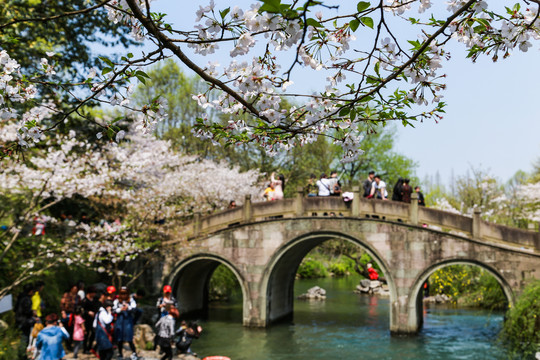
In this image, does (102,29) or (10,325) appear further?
(102,29)

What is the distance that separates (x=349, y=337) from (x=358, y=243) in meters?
3.29

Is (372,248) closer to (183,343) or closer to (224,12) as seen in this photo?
(183,343)

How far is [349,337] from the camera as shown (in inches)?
715

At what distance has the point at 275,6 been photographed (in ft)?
8.61

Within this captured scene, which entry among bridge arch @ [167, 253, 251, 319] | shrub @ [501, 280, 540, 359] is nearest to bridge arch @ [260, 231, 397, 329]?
bridge arch @ [167, 253, 251, 319]

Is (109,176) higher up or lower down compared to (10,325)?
higher up

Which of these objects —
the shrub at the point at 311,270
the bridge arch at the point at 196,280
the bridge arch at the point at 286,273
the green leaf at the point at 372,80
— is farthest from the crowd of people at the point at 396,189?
the shrub at the point at 311,270

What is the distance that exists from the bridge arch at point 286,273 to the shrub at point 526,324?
4.76 metres

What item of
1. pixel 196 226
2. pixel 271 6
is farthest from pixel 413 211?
pixel 271 6

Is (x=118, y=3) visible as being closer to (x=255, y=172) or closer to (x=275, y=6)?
(x=275, y=6)

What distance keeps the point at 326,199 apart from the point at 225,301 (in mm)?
11585

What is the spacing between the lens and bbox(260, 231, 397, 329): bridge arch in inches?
724

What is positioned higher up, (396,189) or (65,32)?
(65,32)

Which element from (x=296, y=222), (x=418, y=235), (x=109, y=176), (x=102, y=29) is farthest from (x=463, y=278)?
(x=102, y=29)
